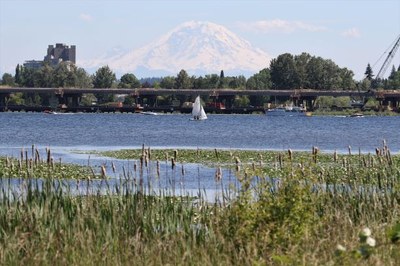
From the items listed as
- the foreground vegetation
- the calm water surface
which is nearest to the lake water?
the calm water surface

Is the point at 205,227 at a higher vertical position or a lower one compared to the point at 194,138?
higher

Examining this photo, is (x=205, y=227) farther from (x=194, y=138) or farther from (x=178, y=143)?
(x=194, y=138)

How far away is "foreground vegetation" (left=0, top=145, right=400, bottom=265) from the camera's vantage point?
23.1 metres

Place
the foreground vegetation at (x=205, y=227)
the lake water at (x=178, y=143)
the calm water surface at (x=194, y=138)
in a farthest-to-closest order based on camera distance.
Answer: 1. the calm water surface at (x=194, y=138)
2. the lake water at (x=178, y=143)
3. the foreground vegetation at (x=205, y=227)

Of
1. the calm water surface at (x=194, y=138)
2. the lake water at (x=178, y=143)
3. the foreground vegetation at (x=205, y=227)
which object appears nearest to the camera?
the foreground vegetation at (x=205, y=227)

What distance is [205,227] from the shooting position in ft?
89.4

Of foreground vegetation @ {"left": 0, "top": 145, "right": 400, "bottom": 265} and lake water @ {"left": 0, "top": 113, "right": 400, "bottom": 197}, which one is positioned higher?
foreground vegetation @ {"left": 0, "top": 145, "right": 400, "bottom": 265}

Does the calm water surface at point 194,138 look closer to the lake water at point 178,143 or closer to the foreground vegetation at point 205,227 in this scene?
the lake water at point 178,143

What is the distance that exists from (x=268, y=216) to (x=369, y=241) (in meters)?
6.59

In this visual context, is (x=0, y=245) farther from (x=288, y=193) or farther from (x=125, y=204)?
(x=288, y=193)

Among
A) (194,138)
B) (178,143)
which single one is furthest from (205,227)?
(194,138)

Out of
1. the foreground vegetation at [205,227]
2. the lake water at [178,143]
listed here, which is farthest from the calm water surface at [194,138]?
the foreground vegetation at [205,227]

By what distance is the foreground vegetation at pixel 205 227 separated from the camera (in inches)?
910

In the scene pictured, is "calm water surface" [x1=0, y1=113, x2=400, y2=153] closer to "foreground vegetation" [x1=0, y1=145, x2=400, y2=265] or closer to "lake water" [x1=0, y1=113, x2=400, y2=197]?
"lake water" [x1=0, y1=113, x2=400, y2=197]
